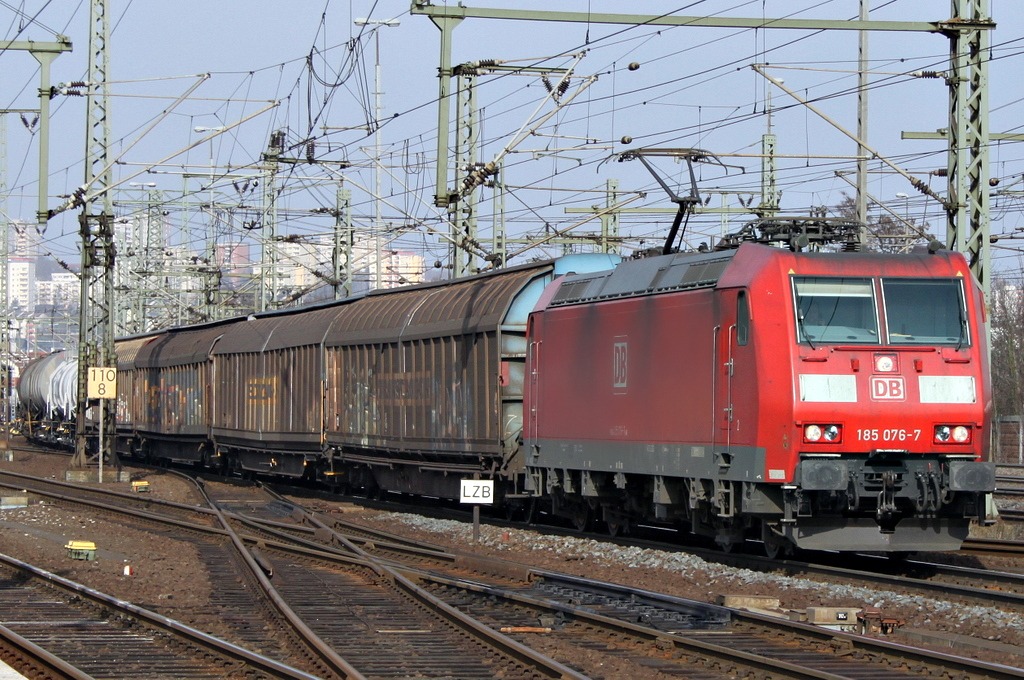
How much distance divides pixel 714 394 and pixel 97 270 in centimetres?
2186

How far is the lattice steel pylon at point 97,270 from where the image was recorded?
30875 millimetres

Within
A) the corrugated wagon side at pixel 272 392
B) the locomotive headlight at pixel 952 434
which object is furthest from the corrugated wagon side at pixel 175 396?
the locomotive headlight at pixel 952 434

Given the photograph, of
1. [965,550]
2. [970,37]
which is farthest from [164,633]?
[970,37]

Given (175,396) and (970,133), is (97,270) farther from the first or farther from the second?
(970,133)

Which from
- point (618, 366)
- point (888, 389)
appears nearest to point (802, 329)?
point (888, 389)

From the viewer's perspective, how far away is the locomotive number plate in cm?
1420

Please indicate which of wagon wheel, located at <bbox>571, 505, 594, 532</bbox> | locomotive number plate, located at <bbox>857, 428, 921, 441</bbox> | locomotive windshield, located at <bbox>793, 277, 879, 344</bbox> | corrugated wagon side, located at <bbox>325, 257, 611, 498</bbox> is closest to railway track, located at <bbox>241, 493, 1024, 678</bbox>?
locomotive number plate, located at <bbox>857, 428, 921, 441</bbox>

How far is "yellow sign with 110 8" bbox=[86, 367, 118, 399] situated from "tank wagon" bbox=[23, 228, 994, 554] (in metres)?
8.48

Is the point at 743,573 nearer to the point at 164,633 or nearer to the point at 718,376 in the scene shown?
the point at 718,376

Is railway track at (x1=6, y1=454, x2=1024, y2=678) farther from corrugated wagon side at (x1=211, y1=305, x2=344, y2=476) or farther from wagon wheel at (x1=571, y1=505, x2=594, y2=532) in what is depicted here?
corrugated wagon side at (x1=211, y1=305, x2=344, y2=476)

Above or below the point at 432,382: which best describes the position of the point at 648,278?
above

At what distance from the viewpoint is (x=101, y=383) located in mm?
30750

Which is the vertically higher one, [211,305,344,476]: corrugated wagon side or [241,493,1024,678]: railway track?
[211,305,344,476]: corrugated wagon side

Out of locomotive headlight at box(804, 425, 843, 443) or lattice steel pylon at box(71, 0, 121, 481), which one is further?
lattice steel pylon at box(71, 0, 121, 481)
